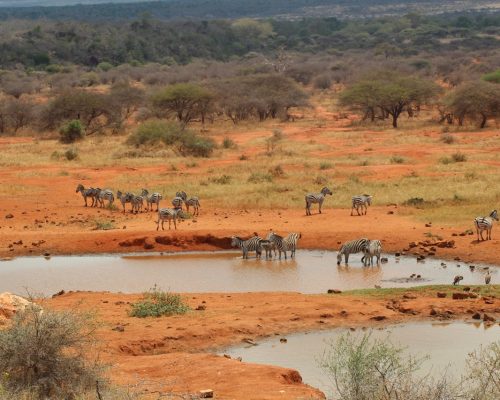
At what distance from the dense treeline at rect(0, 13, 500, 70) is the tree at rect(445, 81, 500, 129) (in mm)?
43927

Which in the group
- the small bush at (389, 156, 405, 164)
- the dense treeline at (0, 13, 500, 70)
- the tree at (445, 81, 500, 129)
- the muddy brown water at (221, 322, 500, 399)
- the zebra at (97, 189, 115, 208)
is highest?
the dense treeline at (0, 13, 500, 70)

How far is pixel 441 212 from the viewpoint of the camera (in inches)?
1027

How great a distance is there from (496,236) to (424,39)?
384ft

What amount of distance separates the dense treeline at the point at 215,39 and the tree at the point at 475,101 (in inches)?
1729

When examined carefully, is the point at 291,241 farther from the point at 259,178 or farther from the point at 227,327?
the point at 259,178

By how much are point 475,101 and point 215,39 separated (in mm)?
96255

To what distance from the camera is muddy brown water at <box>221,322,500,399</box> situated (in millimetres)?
12948

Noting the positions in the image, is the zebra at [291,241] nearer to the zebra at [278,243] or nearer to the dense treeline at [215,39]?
the zebra at [278,243]

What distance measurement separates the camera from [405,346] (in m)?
13.7

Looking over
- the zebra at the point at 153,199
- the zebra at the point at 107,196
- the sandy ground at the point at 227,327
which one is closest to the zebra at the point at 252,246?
the sandy ground at the point at 227,327

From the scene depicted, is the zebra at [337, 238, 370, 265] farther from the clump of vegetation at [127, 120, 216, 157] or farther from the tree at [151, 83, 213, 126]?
the tree at [151, 83, 213, 126]

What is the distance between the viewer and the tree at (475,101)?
5150 cm

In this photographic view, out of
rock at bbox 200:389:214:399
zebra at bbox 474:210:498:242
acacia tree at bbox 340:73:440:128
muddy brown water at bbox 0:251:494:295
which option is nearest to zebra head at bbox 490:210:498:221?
zebra at bbox 474:210:498:242

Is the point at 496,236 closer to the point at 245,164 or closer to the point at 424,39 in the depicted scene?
the point at 245,164
